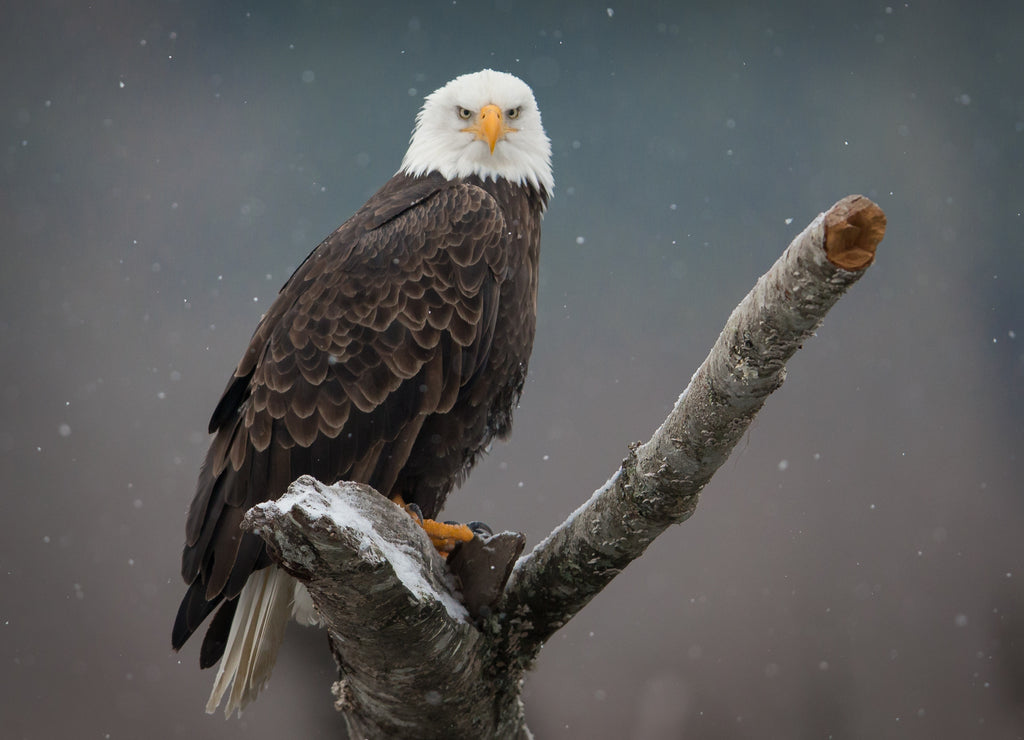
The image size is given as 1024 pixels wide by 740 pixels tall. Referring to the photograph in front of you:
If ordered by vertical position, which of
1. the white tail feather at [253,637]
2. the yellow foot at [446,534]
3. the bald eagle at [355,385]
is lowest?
the white tail feather at [253,637]

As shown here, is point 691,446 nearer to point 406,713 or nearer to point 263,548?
point 406,713

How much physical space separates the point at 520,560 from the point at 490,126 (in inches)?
56.2

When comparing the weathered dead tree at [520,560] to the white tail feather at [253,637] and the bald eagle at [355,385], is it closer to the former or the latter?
the white tail feather at [253,637]

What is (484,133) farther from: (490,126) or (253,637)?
(253,637)

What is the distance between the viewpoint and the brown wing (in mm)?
2744

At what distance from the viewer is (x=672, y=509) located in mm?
2250

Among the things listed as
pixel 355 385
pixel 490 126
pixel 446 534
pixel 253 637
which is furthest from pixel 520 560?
pixel 490 126

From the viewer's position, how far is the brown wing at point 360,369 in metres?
2.74

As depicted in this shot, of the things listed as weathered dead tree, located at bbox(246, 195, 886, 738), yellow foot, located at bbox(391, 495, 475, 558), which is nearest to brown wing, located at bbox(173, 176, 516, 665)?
yellow foot, located at bbox(391, 495, 475, 558)

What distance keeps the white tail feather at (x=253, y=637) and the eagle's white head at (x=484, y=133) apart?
4.80 feet

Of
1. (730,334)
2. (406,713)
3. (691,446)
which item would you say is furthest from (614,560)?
(730,334)

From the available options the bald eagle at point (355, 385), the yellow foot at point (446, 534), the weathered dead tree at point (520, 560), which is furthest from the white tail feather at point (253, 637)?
the yellow foot at point (446, 534)

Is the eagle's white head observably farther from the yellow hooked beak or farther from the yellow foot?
the yellow foot

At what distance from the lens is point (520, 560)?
102 inches
